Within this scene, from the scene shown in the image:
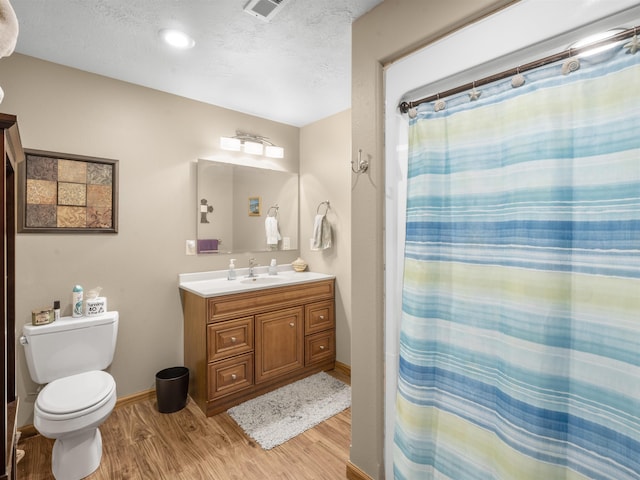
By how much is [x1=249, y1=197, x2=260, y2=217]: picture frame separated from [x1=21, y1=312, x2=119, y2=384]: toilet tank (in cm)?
145

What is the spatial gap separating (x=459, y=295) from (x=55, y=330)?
2.34m

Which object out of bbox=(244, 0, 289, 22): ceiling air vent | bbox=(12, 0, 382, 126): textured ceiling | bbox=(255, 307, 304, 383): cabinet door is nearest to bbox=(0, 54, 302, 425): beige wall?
bbox=(12, 0, 382, 126): textured ceiling

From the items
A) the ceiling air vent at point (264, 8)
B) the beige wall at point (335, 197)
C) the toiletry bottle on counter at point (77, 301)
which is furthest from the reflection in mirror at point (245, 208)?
the ceiling air vent at point (264, 8)

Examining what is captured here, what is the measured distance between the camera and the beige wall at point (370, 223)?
1.54m

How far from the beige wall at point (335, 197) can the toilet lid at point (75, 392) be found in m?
1.91

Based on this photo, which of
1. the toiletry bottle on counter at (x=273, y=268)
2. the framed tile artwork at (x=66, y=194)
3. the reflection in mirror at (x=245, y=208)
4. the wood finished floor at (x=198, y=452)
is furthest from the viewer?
the toiletry bottle on counter at (x=273, y=268)

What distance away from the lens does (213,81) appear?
2443 millimetres

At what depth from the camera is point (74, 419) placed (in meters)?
1.65

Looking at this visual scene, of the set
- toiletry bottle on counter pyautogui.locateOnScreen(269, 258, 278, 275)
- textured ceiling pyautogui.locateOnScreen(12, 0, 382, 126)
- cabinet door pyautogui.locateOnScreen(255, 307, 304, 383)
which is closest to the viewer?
textured ceiling pyautogui.locateOnScreen(12, 0, 382, 126)

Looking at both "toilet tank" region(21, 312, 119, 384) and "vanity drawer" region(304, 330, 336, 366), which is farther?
"vanity drawer" region(304, 330, 336, 366)

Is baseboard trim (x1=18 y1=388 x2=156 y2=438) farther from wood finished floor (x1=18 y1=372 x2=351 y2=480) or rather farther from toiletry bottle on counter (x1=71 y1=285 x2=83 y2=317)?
toiletry bottle on counter (x1=71 y1=285 x2=83 y2=317)

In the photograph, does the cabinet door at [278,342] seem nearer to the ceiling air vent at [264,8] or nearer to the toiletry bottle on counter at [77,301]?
the toiletry bottle on counter at [77,301]

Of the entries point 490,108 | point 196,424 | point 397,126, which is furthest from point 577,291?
point 196,424

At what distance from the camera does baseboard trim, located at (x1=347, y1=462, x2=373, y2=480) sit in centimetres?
168
